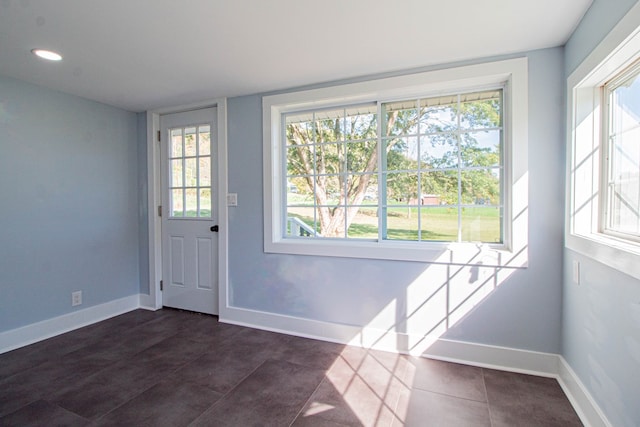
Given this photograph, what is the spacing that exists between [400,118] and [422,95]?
236mm

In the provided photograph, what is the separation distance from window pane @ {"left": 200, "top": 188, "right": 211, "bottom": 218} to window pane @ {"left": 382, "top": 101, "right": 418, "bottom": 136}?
1918 mm

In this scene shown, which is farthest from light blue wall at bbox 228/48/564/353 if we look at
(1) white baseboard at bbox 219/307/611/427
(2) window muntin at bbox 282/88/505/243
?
(2) window muntin at bbox 282/88/505/243

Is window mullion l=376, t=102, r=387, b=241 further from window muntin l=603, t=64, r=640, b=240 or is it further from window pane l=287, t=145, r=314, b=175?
window muntin l=603, t=64, r=640, b=240

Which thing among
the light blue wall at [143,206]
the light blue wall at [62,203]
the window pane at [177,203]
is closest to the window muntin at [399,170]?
the window pane at [177,203]

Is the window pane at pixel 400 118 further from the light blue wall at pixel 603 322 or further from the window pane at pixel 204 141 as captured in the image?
the window pane at pixel 204 141

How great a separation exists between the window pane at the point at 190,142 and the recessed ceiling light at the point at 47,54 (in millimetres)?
1276

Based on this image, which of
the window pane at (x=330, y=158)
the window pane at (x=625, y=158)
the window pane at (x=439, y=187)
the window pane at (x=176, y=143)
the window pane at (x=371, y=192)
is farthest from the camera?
the window pane at (x=176, y=143)

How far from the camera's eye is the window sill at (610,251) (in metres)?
1.29

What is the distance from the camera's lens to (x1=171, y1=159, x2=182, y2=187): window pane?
11.5ft

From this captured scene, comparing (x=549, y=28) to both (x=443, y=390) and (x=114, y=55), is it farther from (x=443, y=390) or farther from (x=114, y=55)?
(x=114, y=55)

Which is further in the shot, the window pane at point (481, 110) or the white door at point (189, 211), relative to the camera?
the white door at point (189, 211)

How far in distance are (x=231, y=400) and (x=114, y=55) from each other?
2.42 meters

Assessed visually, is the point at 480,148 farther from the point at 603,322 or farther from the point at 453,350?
the point at 453,350

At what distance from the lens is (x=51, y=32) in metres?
1.91
